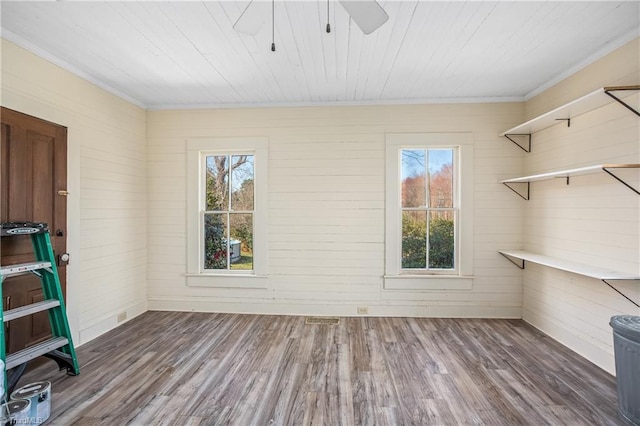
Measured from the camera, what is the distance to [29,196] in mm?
2557

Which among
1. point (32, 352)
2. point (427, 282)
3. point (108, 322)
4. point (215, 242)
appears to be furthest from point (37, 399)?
point (427, 282)

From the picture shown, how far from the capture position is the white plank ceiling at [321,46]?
6.97 feet

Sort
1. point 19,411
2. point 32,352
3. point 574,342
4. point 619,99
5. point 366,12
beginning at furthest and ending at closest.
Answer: point 574,342
point 619,99
point 32,352
point 19,411
point 366,12

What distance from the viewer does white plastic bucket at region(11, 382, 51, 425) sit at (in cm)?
190

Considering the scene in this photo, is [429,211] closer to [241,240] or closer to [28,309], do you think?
[241,240]

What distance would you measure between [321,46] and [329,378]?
277 cm

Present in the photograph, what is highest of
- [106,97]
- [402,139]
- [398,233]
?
[106,97]

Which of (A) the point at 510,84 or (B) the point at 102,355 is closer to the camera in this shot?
(B) the point at 102,355

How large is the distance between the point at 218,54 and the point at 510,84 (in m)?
3.10

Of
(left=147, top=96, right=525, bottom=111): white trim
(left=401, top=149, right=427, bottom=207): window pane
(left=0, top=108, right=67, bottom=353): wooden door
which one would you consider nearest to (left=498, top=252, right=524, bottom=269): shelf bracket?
(left=401, top=149, right=427, bottom=207): window pane

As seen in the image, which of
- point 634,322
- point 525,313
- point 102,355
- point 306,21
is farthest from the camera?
point 525,313

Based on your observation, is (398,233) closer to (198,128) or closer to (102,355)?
(198,128)

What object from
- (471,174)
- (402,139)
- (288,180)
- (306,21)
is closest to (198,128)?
(288,180)

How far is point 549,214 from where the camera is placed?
3.31 metres
